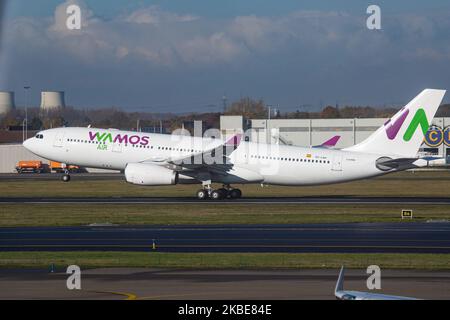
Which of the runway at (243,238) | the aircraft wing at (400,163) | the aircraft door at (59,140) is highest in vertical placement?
the aircraft door at (59,140)

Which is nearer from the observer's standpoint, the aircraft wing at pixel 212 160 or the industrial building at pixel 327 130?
the aircraft wing at pixel 212 160

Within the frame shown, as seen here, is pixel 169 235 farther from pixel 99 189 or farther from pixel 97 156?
pixel 99 189

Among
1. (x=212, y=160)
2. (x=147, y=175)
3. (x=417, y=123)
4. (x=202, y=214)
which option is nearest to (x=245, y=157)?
(x=212, y=160)

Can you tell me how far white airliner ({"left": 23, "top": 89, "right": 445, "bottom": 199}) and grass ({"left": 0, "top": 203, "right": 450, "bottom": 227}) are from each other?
4342 millimetres

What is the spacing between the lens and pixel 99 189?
72.8 m

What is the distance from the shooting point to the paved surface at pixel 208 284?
23.2 metres

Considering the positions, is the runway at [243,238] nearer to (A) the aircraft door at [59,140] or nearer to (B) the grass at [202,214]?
(B) the grass at [202,214]

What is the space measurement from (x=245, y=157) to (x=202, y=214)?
39.5 feet

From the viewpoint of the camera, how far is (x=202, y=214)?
164 feet

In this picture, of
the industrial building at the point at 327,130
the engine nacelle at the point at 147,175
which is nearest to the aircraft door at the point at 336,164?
the engine nacelle at the point at 147,175

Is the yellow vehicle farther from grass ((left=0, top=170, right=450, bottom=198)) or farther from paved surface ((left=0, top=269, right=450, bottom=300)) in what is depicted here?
paved surface ((left=0, top=269, right=450, bottom=300))

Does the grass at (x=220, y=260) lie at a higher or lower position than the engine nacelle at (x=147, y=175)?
lower

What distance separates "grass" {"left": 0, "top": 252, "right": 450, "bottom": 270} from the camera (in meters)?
29.9

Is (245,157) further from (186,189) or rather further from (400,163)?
(186,189)
